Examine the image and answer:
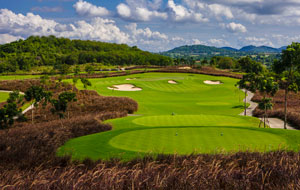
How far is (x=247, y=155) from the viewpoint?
7930 mm

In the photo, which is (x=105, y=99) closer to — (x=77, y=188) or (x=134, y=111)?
(x=134, y=111)

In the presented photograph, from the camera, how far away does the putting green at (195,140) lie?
36.6ft

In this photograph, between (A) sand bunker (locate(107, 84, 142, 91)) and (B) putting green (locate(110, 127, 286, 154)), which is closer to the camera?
(B) putting green (locate(110, 127, 286, 154))

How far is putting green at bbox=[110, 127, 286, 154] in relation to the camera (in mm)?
11164

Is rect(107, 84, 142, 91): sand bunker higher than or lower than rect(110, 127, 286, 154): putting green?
lower

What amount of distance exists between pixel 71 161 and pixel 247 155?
566 centimetres

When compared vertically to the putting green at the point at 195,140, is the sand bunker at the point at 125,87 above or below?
below

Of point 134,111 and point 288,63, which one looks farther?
point 134,111

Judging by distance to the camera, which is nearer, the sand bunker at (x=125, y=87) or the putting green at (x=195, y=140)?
→ the putting green at (x=195, y=140)

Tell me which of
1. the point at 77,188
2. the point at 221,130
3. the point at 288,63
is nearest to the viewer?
the point at 77,188

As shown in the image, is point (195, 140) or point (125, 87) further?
point (125, 87)

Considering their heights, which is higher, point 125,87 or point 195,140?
point 195,140

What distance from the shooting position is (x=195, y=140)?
1241 cm

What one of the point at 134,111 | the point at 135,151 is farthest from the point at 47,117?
the point at 135,151
